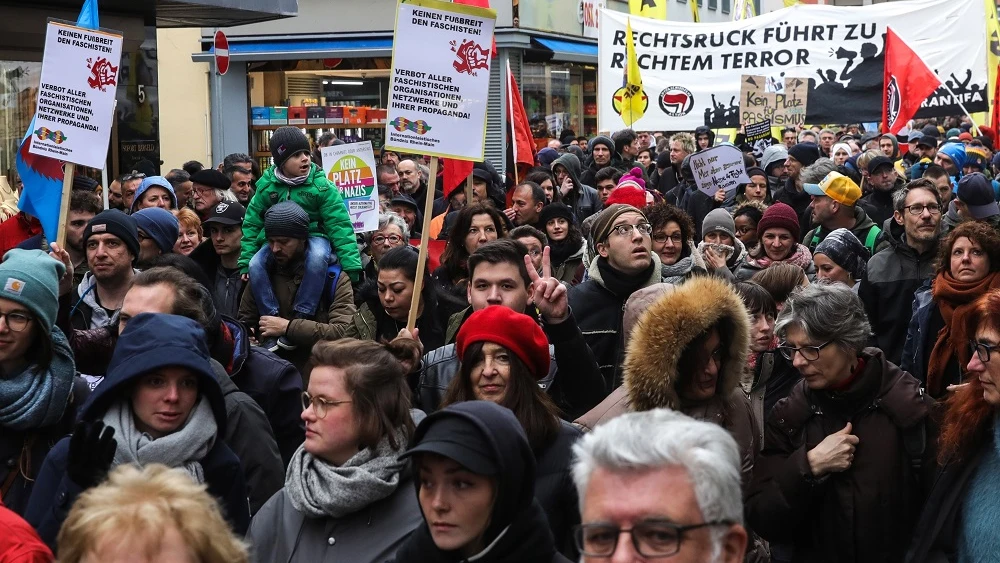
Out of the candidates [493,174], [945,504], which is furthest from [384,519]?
[493,174]

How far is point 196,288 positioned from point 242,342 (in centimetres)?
36

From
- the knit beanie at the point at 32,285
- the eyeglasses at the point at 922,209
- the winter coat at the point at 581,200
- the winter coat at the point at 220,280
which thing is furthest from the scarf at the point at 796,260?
the knit beanie at the point at 32,285

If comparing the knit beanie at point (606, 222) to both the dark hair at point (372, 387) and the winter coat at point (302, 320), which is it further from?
the dark hair at point (372, 387)

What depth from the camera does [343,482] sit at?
3.69m

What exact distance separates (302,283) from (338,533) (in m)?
3.85

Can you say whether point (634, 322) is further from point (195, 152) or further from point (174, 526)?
point (195, 152)

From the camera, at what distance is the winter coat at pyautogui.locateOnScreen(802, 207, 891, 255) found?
9.56 metres

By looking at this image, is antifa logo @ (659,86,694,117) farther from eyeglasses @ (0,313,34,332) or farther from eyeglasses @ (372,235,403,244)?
eyeglasses @ (0,313,34,332)

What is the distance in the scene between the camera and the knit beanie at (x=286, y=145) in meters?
8.93

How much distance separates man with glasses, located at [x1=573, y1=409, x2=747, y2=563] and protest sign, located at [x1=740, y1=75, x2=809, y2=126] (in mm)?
13874

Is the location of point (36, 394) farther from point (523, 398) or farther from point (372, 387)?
point (523, 398)

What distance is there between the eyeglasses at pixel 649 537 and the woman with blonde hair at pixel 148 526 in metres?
0.82

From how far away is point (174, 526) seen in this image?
2.74 meters

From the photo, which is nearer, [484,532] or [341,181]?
[484,532]
